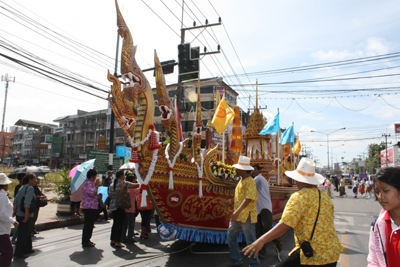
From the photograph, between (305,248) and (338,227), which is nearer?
(305,248)

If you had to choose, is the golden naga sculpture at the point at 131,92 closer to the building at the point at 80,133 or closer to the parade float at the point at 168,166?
the parade float at the point at 168,166

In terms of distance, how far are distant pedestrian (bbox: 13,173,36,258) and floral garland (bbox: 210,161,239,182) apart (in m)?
3.43

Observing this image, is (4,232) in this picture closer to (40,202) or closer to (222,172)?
(40,202)

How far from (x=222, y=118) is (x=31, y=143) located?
57031 mm

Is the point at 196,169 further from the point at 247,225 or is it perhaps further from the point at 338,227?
the point at 338,227

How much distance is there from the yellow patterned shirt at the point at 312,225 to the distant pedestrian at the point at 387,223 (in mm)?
336

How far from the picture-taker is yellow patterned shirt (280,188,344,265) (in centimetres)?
233

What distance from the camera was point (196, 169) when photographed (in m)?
5.68

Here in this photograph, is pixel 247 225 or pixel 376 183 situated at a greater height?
pixel 376 183

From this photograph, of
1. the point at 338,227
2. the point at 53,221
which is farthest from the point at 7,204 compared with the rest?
the point at 338,227

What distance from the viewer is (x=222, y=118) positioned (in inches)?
341

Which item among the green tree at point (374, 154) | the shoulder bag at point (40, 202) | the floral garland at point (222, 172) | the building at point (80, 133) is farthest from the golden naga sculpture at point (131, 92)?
the green tree at point (374, 154)

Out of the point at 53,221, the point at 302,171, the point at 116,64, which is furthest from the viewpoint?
the point at 116,64

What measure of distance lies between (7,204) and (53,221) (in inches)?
186
